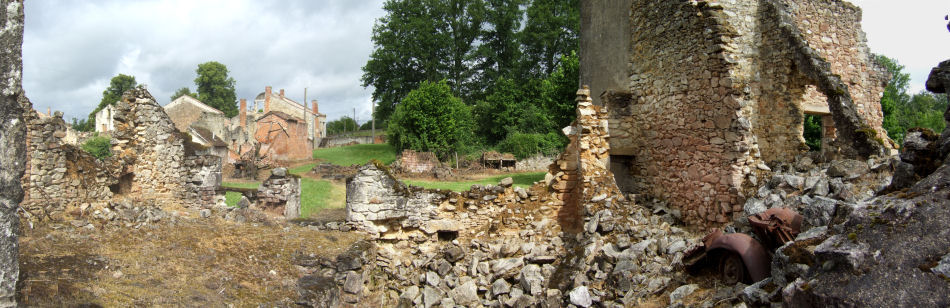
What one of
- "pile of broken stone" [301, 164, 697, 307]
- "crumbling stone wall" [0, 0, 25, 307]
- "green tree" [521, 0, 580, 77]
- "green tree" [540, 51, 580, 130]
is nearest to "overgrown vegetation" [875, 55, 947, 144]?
"green tree" [540, 51, 580, 130]

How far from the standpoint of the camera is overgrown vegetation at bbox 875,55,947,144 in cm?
2323

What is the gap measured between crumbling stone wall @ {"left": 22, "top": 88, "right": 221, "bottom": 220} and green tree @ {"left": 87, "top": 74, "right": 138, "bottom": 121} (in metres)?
45.0

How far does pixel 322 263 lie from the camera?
24.5 feet

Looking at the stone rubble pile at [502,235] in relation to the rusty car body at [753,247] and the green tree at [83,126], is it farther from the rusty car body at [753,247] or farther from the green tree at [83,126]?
the green tree at [83,126]

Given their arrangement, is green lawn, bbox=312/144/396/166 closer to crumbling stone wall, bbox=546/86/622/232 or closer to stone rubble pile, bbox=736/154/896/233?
crumbling stone wall, bbox=546/86/622/232

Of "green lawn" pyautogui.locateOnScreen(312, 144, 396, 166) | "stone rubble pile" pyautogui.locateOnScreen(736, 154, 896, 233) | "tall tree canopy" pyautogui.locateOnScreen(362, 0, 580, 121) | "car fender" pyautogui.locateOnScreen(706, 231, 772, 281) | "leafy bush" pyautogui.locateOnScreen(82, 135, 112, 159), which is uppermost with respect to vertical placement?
"tall tree canopy" pyautogui.locateOnScreen(362, 0, 580, 121)

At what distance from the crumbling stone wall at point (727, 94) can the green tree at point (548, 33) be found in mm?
24675

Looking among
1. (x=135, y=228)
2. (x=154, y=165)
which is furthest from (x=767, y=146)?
(x=154, y=165)

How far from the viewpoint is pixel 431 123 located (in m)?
27.7

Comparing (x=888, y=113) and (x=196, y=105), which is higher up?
(x=196, y=105)

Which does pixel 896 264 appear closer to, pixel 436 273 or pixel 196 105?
pixel 436 273

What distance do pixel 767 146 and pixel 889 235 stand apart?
820 cm

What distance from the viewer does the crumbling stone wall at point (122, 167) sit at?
367 inches

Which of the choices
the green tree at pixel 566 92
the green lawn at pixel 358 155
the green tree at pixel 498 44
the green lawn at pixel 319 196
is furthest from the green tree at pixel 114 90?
the green tree at pixel 566 92
